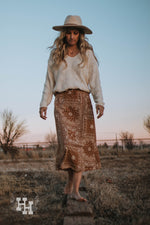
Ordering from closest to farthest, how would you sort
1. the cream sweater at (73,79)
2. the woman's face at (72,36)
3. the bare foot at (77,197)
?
1. the bare foot at (77,197)
2. the cream sweater at (73,79)
3. the woman's face at (72,36)

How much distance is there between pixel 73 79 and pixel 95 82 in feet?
1.14

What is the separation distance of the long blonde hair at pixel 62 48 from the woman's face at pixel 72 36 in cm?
6

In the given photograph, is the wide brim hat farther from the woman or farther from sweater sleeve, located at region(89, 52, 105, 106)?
sweater sleeve, located at region(89, 52, 105, 106)

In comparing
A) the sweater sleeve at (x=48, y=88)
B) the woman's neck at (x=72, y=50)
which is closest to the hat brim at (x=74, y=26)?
the woman's neck at (x=72, y=50)

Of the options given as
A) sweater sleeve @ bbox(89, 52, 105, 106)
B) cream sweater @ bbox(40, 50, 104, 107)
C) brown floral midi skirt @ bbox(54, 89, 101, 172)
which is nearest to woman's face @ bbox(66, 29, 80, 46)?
cream sweater @ bbox(40, 50, 104, 107)

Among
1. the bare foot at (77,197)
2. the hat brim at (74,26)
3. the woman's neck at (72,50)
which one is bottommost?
the bare foot at (77,197)

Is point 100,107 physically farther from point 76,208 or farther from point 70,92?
point 76,208

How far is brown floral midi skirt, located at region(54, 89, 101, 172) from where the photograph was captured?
2.62 meters

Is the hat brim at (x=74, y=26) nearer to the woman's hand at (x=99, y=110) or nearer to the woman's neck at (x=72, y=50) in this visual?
the woman's neck at (x=72, y=50)

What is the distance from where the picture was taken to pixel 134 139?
64.3 feet

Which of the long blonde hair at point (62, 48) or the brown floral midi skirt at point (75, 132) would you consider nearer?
the brown floral midi skirt at point (75, 132)

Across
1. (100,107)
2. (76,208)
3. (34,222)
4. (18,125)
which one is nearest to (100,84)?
(100,107)

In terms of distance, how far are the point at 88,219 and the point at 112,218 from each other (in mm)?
313

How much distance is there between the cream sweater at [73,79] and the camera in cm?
287
